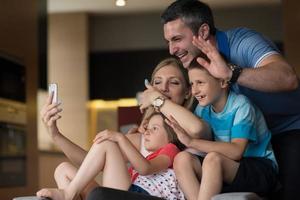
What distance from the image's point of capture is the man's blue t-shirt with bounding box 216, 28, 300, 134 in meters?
1.92

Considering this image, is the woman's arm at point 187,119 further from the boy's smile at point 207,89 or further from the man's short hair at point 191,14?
the man's short hair at point 191,14

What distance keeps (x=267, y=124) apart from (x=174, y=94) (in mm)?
299

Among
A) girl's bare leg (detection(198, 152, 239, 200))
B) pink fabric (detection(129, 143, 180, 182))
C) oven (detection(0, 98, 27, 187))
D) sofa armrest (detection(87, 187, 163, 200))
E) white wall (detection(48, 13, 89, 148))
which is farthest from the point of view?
white wall (detection(48, 13, 89, 148))

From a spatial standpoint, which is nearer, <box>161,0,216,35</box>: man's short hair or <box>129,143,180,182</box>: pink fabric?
<box>129,143,180,182</box>: pink fabric

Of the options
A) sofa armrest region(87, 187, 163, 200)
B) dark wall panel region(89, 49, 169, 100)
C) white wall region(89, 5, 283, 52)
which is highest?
white wall region(89, 5, 283, 52)

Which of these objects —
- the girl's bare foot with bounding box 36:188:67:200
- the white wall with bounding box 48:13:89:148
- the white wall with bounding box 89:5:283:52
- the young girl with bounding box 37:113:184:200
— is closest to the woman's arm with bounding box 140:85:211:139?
the young girl with bounding box 37:113:184:200

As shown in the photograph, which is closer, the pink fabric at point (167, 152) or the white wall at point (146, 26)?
the pink fabric at point (167, 152)

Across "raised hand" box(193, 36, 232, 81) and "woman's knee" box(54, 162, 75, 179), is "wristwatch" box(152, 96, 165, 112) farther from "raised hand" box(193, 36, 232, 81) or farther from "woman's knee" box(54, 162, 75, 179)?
"woman's knee" box(54, 162, 75, 179)

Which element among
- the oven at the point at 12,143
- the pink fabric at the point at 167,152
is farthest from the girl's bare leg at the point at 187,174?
the oven at the point at 12,143

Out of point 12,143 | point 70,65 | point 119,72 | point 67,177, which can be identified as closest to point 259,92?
point 67,177

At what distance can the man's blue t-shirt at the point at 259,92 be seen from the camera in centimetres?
192

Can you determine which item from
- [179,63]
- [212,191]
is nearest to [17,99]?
[179,63]

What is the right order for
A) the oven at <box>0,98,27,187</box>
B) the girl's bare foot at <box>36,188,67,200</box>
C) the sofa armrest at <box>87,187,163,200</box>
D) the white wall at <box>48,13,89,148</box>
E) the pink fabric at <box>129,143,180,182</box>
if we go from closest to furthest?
the sofa armrest at <box>87,187,163,200</box> → the girl's bare foot at <box>36,188,67,200</box> → the pink fabric at <box>129,143,180,182</box> → the oven at <box>0,98,27,187</box> → the white wall at <box>48,13,89,148</box>

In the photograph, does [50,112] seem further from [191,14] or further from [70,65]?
[70,65]
